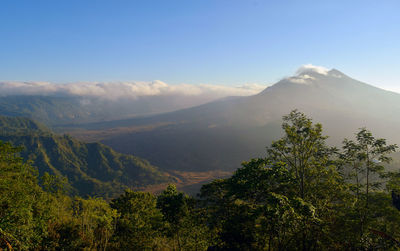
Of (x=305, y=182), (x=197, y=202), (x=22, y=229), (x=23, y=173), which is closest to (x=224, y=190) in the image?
(x=197, y=202)

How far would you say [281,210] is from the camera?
1414 centimetres

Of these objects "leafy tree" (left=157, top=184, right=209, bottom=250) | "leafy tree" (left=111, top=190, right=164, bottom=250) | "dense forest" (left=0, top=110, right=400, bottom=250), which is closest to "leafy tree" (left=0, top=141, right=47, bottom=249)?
"dense forest" (left=0, top=110, right=400, bottom=250)

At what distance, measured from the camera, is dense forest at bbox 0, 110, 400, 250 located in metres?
17.2

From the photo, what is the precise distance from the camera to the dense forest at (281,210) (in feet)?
56.3

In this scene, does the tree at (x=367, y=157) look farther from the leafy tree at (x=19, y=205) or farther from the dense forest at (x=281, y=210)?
the leafy tree at (x=19, y=205)

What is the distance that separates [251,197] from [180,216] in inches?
396

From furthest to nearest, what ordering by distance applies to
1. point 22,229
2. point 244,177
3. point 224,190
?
point 224,190 < point 244,177 < point 22,229

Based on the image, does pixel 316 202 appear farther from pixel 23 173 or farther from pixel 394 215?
pixel 23 173

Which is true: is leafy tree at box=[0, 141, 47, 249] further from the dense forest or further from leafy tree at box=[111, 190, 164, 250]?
leafy tree at box=[111, 190, 164, 250]

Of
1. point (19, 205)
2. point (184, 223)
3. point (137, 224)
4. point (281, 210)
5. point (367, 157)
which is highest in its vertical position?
point (367, 157)

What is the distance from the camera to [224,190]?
3122cm

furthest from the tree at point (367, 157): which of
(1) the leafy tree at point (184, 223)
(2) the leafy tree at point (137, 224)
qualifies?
(2) the leafy tree at point (137, 224)

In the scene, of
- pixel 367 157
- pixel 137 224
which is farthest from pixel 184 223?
pixel 367 157

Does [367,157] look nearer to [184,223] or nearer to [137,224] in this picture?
[184,223]
